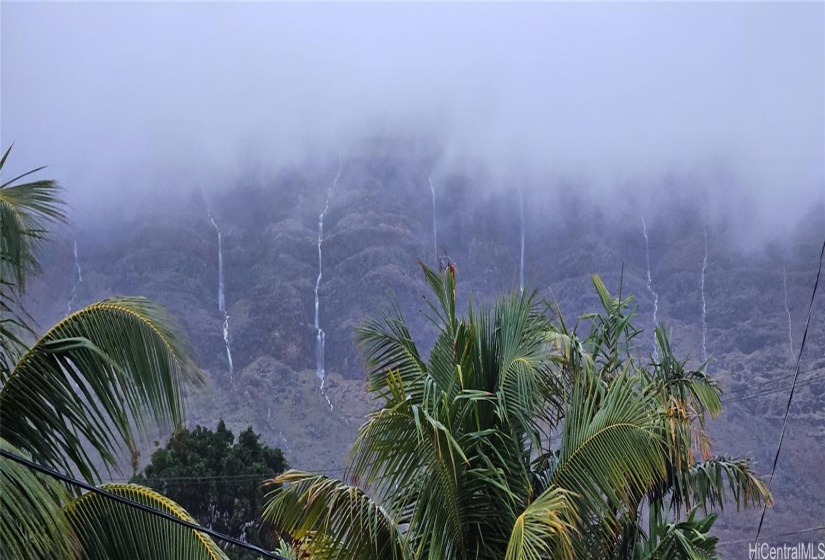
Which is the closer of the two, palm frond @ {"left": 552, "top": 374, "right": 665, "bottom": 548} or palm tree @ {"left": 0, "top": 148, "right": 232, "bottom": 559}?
palm tree @ {"left": 0, "top": 148, "right": 232, "bottom": 559}

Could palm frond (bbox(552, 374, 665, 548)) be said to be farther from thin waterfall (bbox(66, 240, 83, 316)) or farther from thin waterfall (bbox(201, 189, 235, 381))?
thin waterfall (bbox(66, 240, 83, 316))

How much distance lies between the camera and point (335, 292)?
78875 millimetres

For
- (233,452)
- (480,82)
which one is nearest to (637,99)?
(480,82)

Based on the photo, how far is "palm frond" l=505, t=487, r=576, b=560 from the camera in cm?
604

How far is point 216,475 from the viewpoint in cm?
4084

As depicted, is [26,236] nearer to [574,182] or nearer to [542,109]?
[574,182]

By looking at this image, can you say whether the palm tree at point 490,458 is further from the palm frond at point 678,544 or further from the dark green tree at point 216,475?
the dark green tree at point 216,475

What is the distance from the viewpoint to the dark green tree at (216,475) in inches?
1526

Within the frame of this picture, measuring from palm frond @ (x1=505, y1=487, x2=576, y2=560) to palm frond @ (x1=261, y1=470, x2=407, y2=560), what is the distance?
0.99 metres

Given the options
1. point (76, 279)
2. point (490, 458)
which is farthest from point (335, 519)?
point (76, 279)

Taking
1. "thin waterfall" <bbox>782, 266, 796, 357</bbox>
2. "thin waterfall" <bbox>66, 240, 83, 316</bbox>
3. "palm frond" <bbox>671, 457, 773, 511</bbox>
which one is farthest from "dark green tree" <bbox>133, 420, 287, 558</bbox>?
"thin waterfall" <bbox>782, 266, 796, 357</bbox>

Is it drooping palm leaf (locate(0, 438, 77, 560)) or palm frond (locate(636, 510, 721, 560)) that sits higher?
drooping palm leaf (locate(0, 438, 77, 560))

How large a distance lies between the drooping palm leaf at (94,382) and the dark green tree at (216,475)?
3291 cm

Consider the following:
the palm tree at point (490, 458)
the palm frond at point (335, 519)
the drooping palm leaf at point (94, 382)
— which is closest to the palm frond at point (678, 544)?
the palm tree at point (490, 458)
